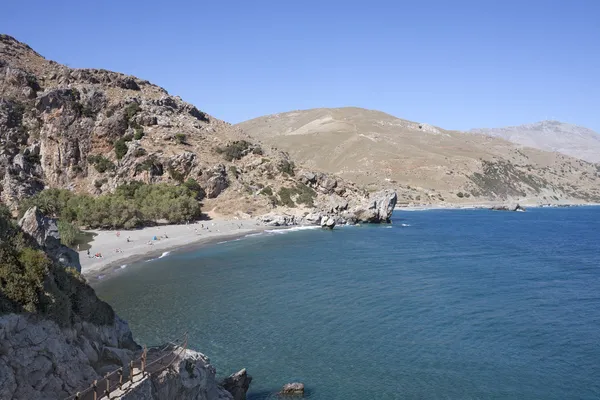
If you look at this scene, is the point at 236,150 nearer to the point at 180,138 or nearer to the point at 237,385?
the point at 180,138

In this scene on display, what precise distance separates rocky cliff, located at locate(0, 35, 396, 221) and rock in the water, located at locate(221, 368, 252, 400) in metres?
63.0

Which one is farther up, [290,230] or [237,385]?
[290,230]

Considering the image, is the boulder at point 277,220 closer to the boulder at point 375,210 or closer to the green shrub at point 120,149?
the boulder at point 375,210

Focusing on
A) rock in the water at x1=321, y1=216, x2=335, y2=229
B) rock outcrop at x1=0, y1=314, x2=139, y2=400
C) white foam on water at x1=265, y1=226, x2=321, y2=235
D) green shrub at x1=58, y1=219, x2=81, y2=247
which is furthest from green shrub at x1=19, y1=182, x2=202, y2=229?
rock outcrop at x1=0, y1=314, x2=139, y2=400

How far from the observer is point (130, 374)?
490 inches

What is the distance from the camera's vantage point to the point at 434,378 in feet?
67.1

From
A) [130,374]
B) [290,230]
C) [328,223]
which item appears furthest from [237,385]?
[328,223]

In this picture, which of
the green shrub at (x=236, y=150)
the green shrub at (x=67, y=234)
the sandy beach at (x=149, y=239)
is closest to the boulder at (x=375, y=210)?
the sandy beach at (x=149, y=239)

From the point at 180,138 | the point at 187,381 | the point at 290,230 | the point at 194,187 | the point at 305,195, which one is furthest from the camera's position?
the point at 305,195

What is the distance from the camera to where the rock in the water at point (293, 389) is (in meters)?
19.0

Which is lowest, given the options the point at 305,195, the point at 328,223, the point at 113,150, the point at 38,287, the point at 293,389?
the point at 293,389

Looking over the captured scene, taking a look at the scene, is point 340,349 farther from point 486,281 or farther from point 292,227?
point 292,227

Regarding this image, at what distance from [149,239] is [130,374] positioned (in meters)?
48.3

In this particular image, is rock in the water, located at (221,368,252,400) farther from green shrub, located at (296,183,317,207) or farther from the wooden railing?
green shrub, located at (296,183,317,207)
